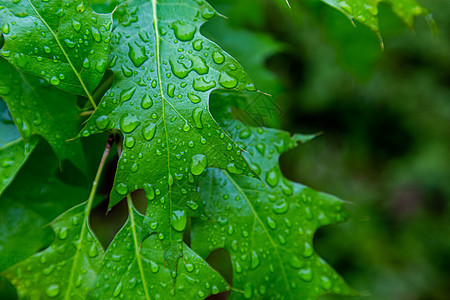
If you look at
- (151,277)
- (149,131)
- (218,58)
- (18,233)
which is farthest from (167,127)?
(18,233)

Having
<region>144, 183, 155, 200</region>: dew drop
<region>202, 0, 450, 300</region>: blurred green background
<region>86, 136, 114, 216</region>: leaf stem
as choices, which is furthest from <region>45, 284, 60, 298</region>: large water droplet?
<region>202, 0, 450, 300</region>: blurred green background

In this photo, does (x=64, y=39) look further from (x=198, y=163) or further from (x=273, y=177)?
(x=273, y=177)

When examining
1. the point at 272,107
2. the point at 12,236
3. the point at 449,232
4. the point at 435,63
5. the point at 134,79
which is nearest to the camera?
the point at 134,79

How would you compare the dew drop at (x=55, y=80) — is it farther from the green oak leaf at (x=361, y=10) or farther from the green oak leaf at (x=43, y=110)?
the green oak leaf at (x=361, y=10)

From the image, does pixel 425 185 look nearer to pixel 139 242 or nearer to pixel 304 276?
pixel 304 276

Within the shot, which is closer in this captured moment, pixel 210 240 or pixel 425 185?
pixel 210 240

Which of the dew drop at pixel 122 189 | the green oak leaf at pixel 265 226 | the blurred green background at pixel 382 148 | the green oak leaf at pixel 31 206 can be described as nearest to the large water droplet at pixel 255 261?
the green oak leaf at pixel 265 226

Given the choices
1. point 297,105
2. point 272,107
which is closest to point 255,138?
point 272,107
